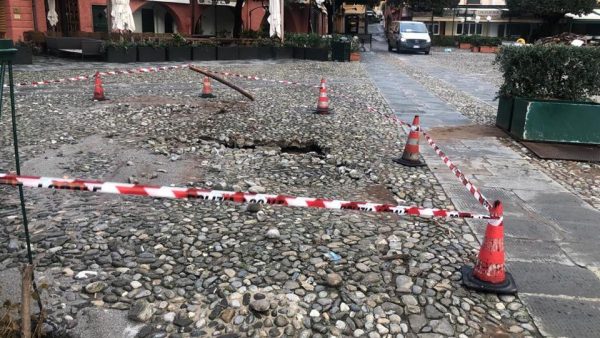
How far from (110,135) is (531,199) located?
6.02 meters

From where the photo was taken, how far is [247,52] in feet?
73.8

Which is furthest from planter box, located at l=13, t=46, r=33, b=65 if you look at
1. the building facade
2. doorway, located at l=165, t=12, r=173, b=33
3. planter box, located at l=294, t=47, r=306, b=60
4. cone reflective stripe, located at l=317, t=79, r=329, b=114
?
doorway, located at l=165, t=12, r=173, b=33

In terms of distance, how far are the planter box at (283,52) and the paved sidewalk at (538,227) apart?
597 inches

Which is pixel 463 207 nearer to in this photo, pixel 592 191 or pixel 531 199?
pixel 531 199

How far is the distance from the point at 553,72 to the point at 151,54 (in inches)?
600

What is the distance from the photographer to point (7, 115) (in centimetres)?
950

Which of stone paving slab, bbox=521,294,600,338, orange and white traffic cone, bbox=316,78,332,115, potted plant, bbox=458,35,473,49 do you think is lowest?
stone paving slab, bbox=521,294,600,338

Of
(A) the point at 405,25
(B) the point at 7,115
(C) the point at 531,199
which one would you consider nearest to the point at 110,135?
(B) the point at 7,115

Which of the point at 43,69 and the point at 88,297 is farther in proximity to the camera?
the point at 43,69

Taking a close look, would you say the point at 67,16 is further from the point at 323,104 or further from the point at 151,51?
the point at 323,104

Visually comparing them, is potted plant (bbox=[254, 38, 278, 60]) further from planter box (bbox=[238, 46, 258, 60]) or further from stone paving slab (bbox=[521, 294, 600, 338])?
stone paving slab (bbox=[521, 294, 600, 338])

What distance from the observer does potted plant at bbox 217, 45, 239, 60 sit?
71.0 ft

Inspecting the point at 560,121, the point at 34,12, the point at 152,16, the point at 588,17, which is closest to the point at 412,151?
the point at 560,121

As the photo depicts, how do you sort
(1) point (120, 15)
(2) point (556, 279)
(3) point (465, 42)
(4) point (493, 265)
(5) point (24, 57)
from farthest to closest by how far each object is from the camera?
(3) point (465, 42), (1) point (120, 15), (5) point (24, 57), (2) point (556, 279), (4) point (493, 265)
